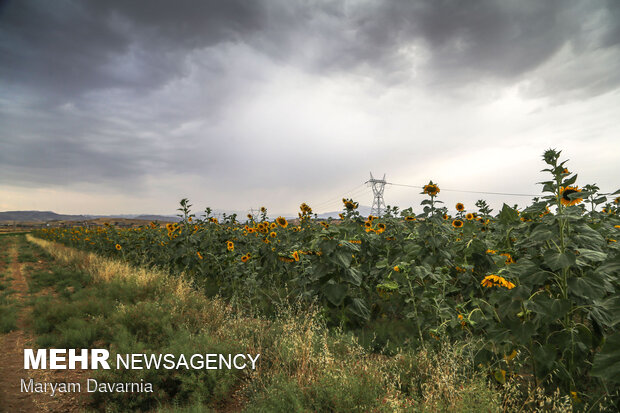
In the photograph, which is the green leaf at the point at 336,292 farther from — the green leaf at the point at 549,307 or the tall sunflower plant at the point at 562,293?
the green leaf at the point at 549,307

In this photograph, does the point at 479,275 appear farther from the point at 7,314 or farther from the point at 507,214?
the point at 7,314

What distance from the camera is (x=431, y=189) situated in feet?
16.5

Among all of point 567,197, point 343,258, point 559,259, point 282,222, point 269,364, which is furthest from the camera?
point 282,222

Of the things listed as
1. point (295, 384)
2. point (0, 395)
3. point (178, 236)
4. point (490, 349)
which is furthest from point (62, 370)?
point (490, 349)

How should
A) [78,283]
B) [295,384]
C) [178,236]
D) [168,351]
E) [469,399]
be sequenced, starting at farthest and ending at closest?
[78,283], [178,236], [168,351], [295,384], [469,399]

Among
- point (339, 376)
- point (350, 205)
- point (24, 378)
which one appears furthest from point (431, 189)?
point (24, 378)

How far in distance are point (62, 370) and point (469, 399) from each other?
18.9 feet

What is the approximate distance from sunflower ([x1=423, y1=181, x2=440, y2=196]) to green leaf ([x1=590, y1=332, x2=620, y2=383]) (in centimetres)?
327

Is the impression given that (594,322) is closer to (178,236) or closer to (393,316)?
(393,316)

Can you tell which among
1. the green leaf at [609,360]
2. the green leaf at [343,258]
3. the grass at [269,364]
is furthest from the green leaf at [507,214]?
the green leaf at [343,258]

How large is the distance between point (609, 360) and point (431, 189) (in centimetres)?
332

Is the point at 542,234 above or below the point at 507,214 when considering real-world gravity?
below

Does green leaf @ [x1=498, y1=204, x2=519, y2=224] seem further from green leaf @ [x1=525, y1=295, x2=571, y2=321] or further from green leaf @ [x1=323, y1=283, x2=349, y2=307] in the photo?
green leaf @ [x1=323, y1=283, x2=349, y2=307]

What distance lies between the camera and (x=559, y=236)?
9.47 ft
